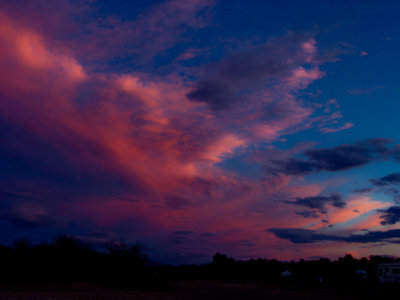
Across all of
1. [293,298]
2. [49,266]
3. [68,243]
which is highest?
[68,243]

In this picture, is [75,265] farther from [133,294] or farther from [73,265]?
[133,294]

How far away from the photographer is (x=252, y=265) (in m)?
94.4

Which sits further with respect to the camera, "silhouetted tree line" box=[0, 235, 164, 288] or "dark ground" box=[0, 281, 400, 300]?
"silhouetted tree line" box=[0, 235, 164, 288]

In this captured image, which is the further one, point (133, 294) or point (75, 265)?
point (75, 265)

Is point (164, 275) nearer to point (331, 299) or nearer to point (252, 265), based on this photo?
point (331, 299)

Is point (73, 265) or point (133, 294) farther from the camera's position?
point (73, 265)

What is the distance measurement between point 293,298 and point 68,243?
2437 cm

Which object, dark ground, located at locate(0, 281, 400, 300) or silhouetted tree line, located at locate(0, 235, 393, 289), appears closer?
dark ground, located at locate(0, 281, 400, 300)

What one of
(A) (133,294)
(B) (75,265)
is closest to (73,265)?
(B) (75,265)

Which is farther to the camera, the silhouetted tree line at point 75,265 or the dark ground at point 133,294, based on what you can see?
the silhouetted tree line at point 75,265

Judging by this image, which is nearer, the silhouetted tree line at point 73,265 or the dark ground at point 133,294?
the dark ground at point 133,294

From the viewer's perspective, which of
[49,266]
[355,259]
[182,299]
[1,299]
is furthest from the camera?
[355,259]

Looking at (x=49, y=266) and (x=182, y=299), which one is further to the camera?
(x=49, y=266)

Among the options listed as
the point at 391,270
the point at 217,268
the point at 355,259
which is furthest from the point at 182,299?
the point at 355,259
